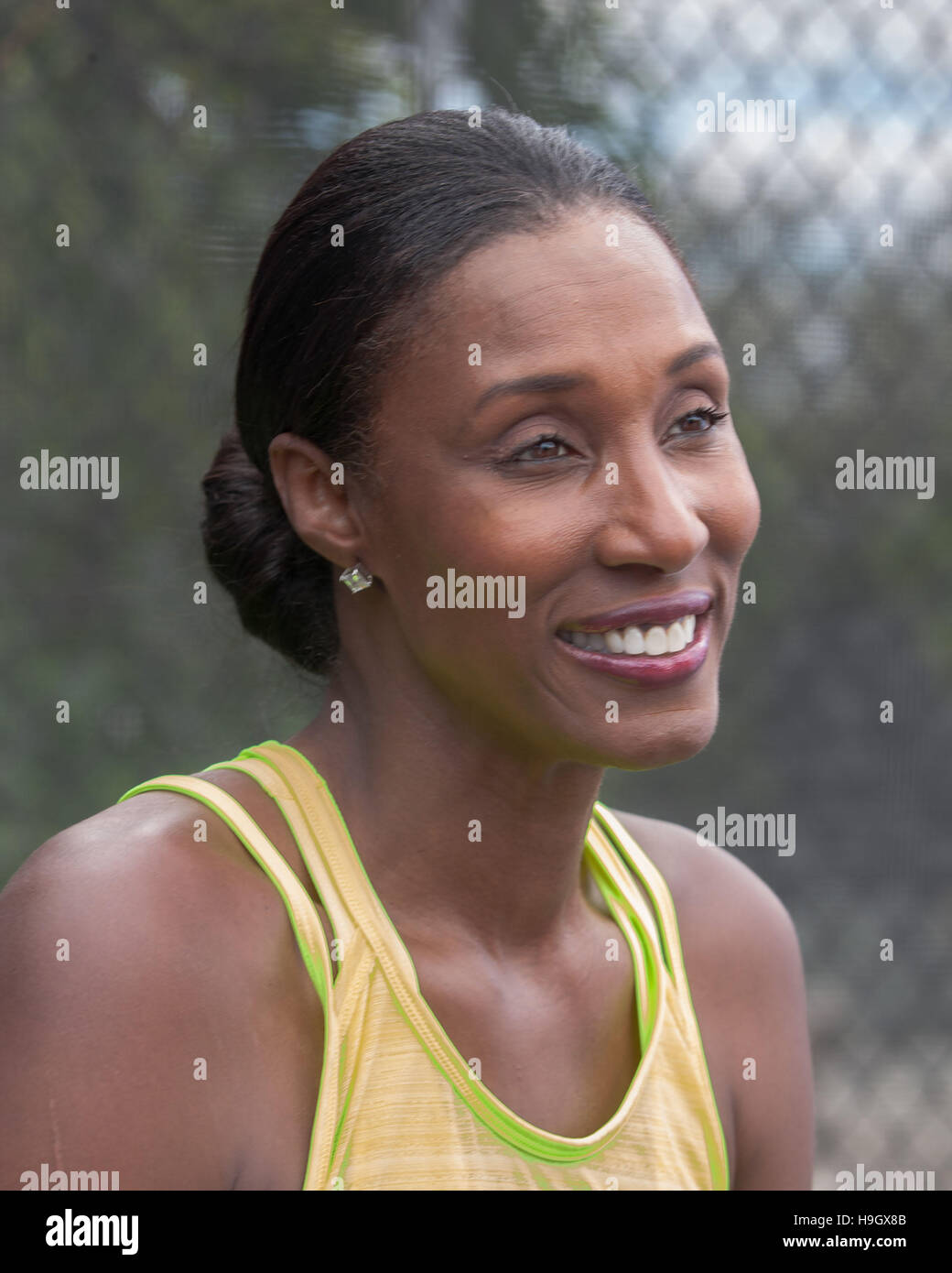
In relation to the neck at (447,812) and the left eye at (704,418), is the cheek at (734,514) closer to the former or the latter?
the left eye at (704,418)

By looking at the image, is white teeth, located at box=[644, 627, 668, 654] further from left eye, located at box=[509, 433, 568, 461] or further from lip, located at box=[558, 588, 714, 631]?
left eye, located at box=[509, 433, 568, 461]

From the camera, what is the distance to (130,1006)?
1440 millimetres

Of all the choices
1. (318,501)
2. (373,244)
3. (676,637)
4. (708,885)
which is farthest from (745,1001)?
(373,244)

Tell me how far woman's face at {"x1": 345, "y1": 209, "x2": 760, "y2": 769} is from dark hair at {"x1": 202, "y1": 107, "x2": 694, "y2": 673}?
0.04 m

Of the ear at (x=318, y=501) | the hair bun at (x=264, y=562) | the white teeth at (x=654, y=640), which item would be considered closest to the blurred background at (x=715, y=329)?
the hair bun at (x=264, y=562)

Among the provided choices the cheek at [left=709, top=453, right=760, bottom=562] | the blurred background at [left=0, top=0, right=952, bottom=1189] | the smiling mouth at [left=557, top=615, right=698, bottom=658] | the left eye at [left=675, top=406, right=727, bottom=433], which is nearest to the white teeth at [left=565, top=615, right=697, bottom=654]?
the smiling mouth at [left=557, top=615, right=698, bottom=658]

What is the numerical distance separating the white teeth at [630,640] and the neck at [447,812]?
0.65 feet

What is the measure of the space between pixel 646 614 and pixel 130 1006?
68 centimetres

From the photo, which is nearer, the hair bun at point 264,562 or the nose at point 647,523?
the nose at point 647,523

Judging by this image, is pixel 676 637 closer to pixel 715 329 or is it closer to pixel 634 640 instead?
pixel 634 640

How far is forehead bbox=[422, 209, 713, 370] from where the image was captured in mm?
1495

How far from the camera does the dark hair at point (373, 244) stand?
1.57m
